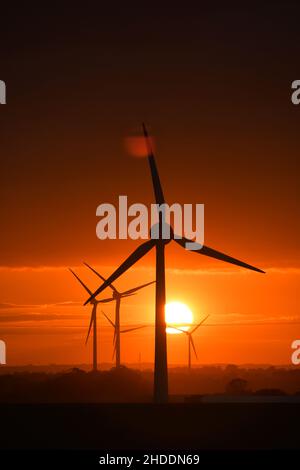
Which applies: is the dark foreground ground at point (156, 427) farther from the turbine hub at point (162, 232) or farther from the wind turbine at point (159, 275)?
the turbine hub at point (162, 232)

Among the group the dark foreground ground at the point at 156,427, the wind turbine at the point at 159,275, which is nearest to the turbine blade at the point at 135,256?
the wind turbine at the point at 159,275

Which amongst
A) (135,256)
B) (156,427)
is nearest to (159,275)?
(135,256)

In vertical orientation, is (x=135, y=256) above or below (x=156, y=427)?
above

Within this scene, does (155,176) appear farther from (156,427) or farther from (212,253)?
(156,427)

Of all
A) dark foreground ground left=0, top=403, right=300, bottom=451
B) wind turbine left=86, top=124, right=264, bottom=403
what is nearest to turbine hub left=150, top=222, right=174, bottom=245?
wind turbine left=86, top=124, right=264, bottom=403

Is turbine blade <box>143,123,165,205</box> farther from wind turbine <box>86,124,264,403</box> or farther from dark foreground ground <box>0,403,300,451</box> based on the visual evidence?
dark foreground ground <box>0,403,300,451</box>
